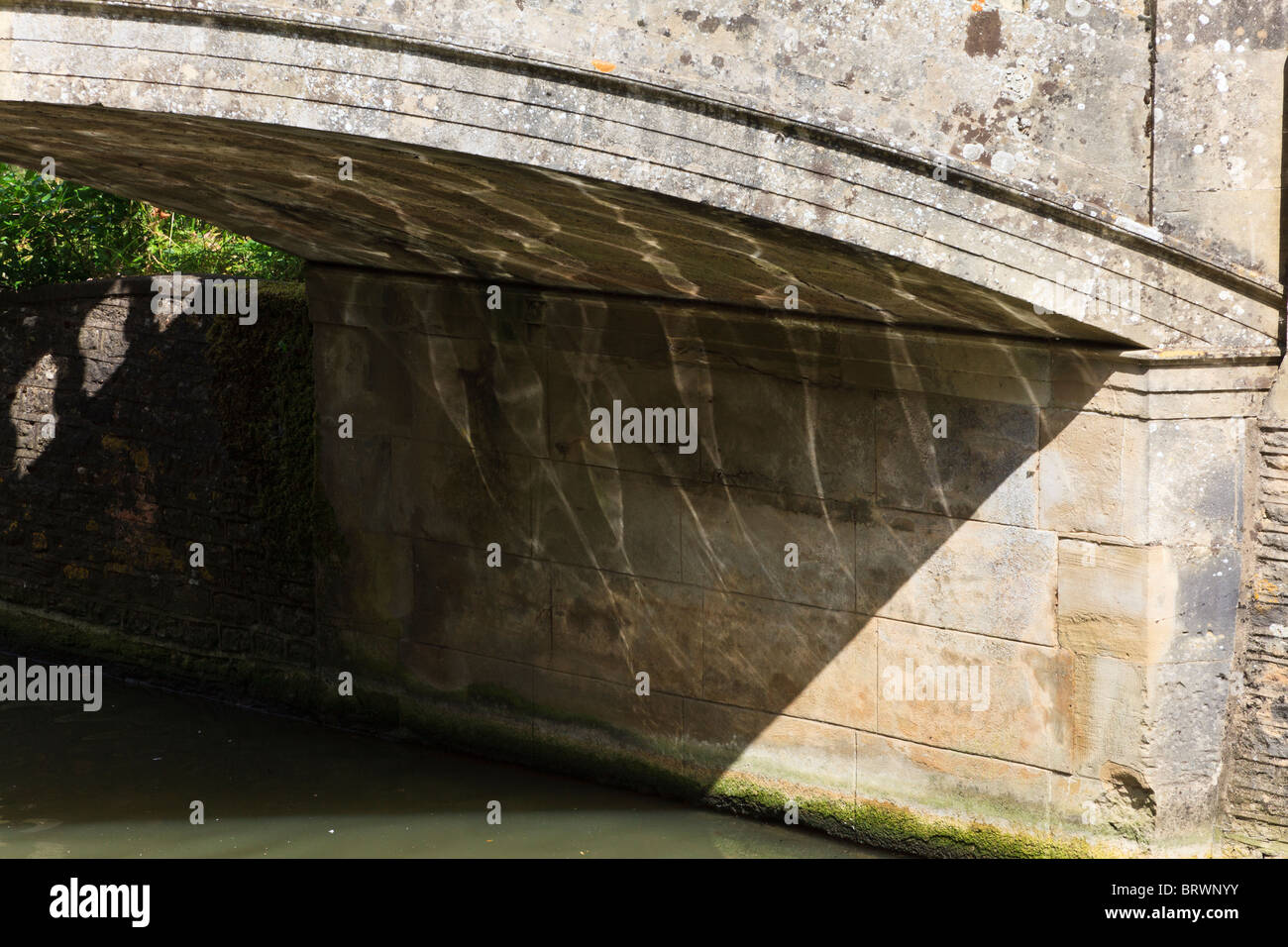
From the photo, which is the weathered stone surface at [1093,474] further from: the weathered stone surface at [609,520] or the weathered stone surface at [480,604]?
the weathered stone surface at [480,604]

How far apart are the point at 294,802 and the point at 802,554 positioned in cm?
248

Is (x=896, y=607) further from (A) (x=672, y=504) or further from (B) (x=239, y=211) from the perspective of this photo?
(B) (x=239, y=211)

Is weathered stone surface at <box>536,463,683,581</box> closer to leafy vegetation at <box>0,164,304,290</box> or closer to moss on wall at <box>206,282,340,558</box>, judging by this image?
moss on wall at <box>206,282,340,558</box>

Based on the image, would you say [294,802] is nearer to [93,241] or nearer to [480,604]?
[480,604]

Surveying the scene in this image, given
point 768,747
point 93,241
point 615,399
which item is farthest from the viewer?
point 93,241

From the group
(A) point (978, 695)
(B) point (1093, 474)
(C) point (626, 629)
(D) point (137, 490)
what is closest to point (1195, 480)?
(B) point (1093, 474)

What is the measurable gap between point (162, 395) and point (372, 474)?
149cm

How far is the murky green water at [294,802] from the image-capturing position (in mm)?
6477

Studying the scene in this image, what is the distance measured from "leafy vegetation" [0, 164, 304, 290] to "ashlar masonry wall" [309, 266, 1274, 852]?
238 centimetres

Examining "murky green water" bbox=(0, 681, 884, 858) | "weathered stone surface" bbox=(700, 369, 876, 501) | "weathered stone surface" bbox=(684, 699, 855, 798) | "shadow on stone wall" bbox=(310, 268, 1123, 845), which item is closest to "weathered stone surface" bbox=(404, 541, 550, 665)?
"shadow on stone wall" bbox=(310, 268, 1123, 845)

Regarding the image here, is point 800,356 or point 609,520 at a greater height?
point 800,356

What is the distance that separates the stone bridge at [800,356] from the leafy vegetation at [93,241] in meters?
2.45

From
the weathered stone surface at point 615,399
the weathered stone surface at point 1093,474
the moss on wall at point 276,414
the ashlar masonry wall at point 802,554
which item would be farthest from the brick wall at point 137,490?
the weathered stone surface at point 1093,474

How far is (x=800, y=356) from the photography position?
619 centimetres
